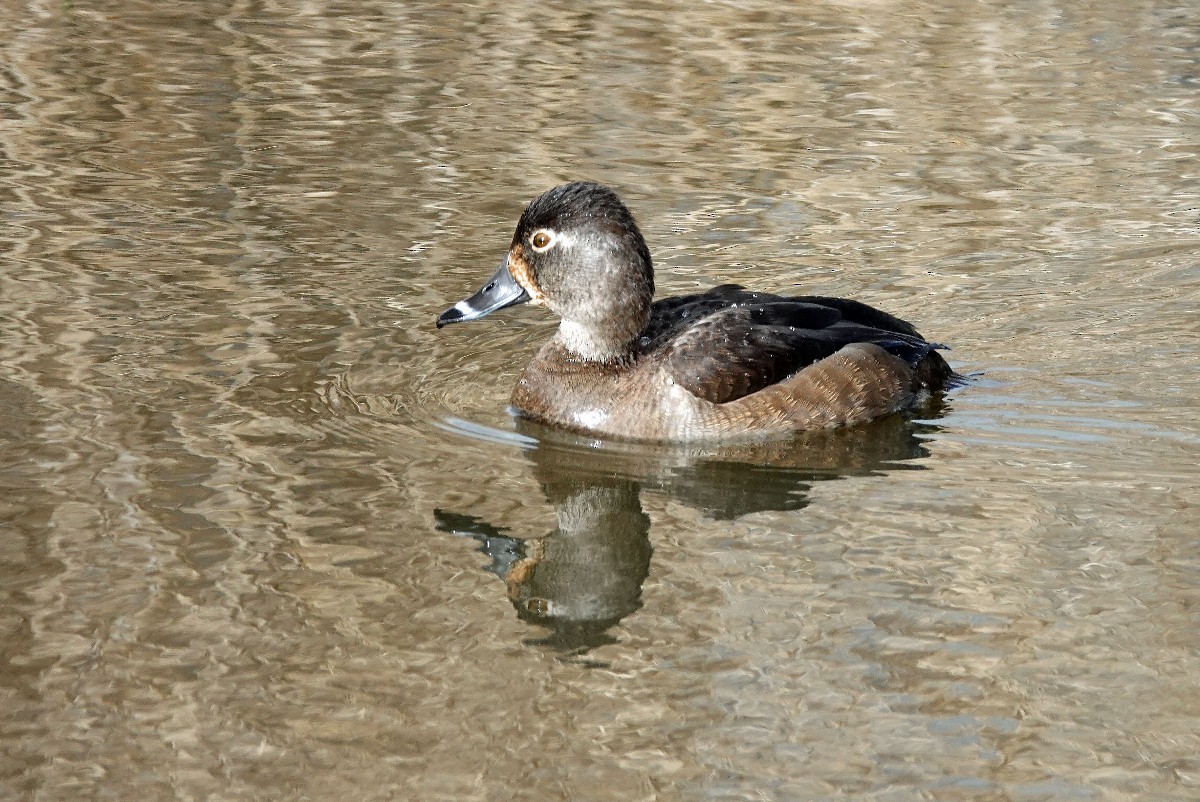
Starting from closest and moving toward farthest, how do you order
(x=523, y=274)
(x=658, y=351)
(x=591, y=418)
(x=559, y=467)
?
(x=559, y=467)
(x=591, y=418)
(x=658, y=351)
(x=523, y=274)

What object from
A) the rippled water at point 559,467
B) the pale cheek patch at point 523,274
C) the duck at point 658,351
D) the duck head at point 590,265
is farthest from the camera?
the pale cheek patch at point 523,274

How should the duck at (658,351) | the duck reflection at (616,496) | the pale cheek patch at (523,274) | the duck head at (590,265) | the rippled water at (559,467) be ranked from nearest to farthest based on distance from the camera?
the rippled water at (559,467) → the duck reflection at (616,496) → the duck at (658,351) → the duck head at (590,265) → the pale cheek patch at (523,274)

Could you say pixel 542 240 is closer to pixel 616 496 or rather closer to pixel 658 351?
pixel 658 351

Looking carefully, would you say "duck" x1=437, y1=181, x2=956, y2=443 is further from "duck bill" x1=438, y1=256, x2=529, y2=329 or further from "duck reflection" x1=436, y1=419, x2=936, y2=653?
"duck reflection" x1=436, y1=419, x2=936, y2=653

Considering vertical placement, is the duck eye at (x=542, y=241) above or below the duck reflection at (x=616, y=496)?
above

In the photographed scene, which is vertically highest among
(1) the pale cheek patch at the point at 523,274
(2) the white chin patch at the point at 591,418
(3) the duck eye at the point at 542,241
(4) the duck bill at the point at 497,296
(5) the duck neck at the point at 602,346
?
(3) the duck eye at the point at 542,241

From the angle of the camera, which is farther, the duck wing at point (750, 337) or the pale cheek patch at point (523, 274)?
the pale cheek patch at point (523, 274)

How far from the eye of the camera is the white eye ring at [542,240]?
7949mm

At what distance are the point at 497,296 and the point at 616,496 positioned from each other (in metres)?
1.47

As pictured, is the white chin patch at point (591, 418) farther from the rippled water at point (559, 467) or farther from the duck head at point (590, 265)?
the duck head at point (590, 265)

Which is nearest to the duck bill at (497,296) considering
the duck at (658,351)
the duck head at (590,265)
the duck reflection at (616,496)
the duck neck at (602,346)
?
the duck at (658,351)

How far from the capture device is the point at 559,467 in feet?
24.3

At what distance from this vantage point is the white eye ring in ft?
26.1

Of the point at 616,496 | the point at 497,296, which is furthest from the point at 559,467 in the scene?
the point at 497,296
